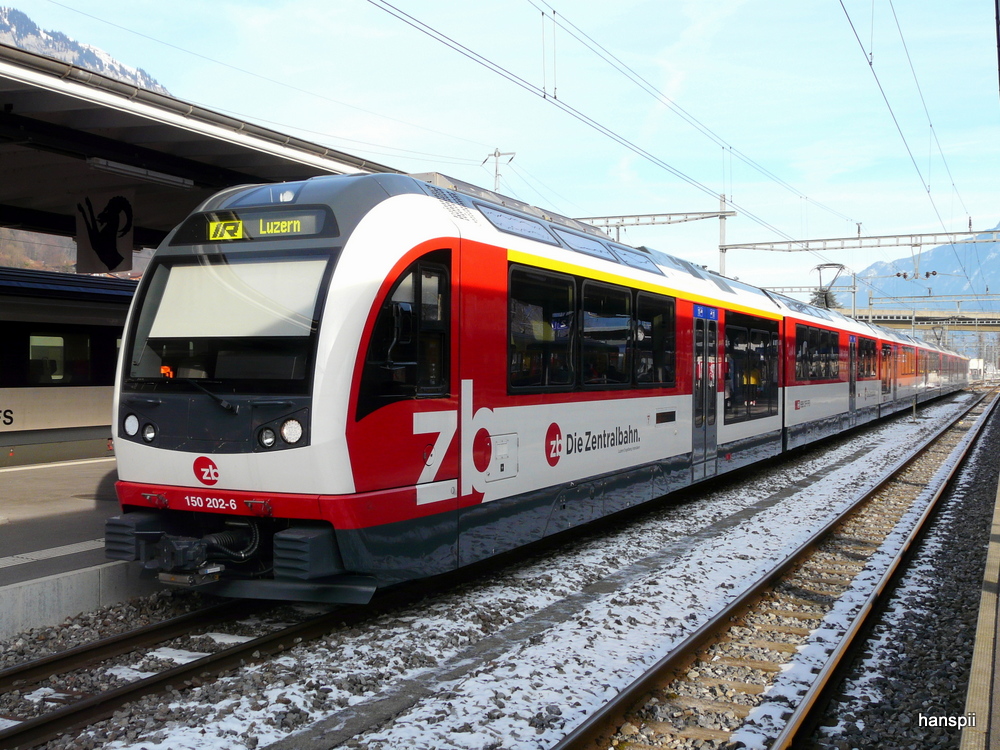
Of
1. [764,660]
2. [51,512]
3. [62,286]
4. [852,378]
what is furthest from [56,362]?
[852,378]

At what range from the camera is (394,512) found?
5.58 m

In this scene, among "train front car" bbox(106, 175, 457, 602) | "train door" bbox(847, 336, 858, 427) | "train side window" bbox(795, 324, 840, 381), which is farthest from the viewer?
"train door" bbox(847, 336, 858, 427)

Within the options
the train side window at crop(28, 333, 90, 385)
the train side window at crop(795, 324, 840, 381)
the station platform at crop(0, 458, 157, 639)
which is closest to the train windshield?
the station platform at crop(0, 458, 157, 639)

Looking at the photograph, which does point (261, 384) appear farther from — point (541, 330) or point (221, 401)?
point (541, 330)

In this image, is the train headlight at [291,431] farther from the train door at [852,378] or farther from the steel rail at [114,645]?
the train door at [852,378]

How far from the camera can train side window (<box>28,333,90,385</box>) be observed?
1254 centimetres

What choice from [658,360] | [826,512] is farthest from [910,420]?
[658,360]

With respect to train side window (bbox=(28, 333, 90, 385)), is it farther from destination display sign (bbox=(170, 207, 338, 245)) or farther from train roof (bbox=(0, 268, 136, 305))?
destination display sign (bbox=(170, 207, 338, 245))

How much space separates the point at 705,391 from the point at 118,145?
7869 mm

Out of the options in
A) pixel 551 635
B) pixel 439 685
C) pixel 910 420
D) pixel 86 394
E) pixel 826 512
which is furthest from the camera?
pixel 910 420

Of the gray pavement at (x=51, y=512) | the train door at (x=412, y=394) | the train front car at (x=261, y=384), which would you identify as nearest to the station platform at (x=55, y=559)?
the gray pavement at (x=51, y=512)

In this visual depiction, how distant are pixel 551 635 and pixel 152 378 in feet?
10.7

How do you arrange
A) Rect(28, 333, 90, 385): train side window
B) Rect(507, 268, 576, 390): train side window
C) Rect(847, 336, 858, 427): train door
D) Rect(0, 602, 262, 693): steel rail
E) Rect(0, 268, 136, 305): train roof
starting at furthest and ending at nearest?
Rect(847, 336, 858, 427): train door < Rect(28, 333, 90, 385): train side window < Rect(0, 268, 136, 305): train roof < Rect(507, 268, 576, 390): train side window < Rect(0, 602, 262, 693): steel rail

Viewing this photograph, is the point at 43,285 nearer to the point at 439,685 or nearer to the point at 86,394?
the point at 86,394
